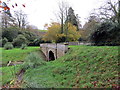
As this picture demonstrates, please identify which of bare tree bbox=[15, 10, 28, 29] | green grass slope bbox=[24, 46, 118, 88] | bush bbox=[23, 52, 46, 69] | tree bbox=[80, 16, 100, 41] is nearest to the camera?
green grass slope bbox=[24, 46, 118, 88]

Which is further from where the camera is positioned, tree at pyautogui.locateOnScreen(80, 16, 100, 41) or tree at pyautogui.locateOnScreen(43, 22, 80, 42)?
tree at pyautogui.locateOnScreen(43, 22, 80, 42)

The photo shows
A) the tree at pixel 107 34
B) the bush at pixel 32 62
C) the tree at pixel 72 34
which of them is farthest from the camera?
the tree at pixel 72 34

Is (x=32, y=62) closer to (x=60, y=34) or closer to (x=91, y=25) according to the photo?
(x=91, y=25)

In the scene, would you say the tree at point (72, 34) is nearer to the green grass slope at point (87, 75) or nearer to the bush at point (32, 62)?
the bush at point (32, 62)

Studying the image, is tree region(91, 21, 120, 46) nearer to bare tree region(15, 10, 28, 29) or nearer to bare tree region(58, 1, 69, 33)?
bare tree region(58, 1, 69, 33)

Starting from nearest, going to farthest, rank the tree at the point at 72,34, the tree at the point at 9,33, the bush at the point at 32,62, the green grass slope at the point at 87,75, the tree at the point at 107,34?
the green grass slope at the point at 87,75, the bush at the point at 32,62, the tree at the point at 107,34, the tree at the point at 72,34, the tree at the point at 9,33

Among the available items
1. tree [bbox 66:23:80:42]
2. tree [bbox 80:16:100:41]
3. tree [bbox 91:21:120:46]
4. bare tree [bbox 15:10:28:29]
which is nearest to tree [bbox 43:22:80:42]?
tree [bbox 66:23:80:42]

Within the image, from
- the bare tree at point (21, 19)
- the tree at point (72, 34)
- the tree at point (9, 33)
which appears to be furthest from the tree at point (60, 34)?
the bare tree at point (21, 19)

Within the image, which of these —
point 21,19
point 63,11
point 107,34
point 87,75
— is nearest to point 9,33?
point 21,19

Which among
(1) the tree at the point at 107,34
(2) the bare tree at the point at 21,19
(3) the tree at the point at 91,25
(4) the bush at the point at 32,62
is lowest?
(4) the bush at the point at 32,62

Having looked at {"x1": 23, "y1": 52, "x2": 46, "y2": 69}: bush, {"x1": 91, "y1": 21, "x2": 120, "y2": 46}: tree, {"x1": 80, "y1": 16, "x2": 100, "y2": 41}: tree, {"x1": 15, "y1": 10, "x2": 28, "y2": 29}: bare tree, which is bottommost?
{"x1": 23, "y1": 52, "x2": 46, "y2": 69}: bush

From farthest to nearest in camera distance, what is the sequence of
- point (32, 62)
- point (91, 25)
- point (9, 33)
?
point (9, 33), point (91, 25), point (32, 62)

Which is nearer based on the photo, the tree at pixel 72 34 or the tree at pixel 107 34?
the tree at pixel 107 34

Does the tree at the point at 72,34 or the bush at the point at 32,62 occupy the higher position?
the tree at the point at 72,34
